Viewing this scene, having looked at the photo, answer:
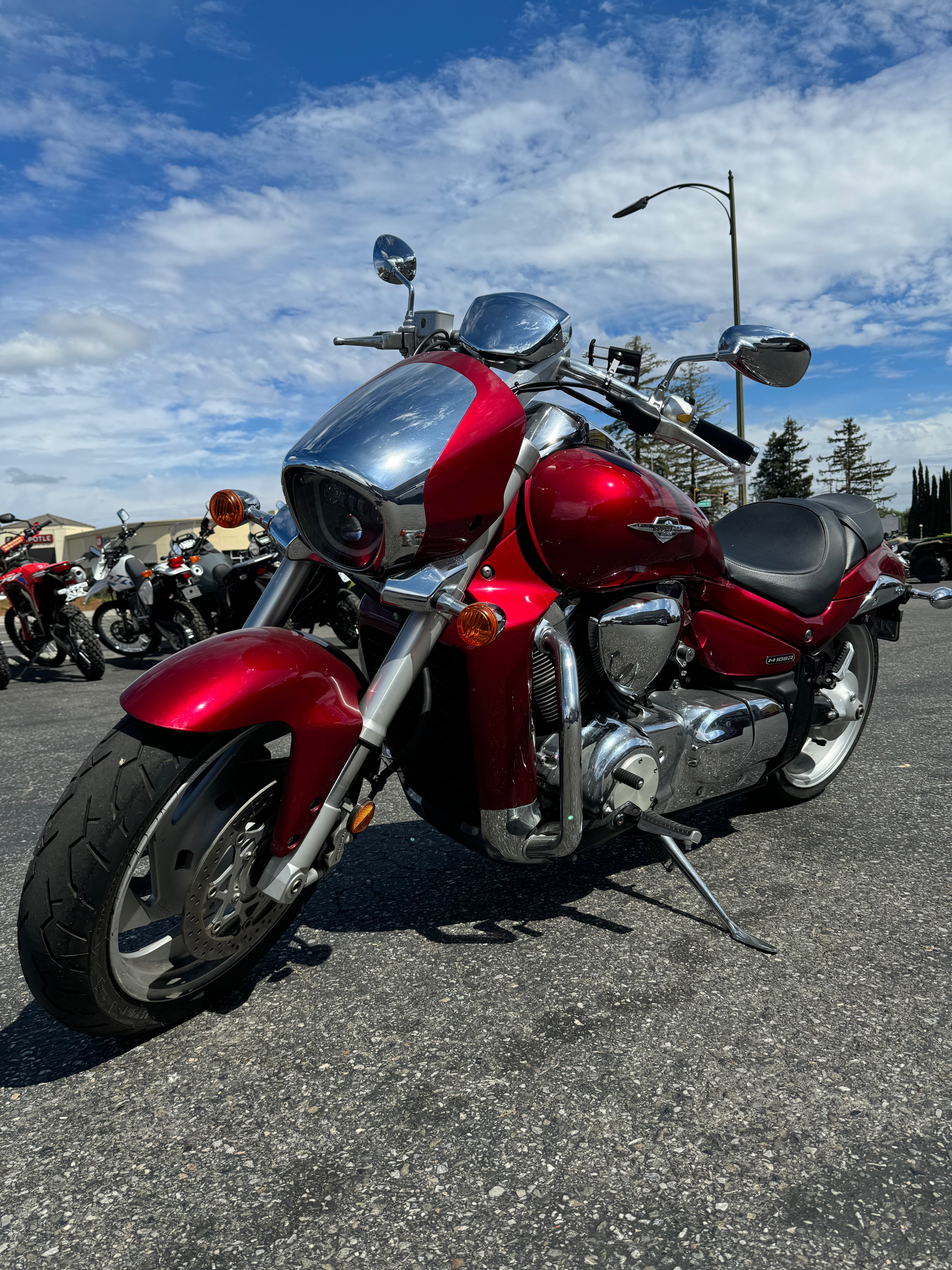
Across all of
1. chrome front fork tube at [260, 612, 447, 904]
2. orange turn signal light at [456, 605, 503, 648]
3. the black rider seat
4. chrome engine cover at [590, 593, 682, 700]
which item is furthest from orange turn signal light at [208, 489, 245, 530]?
the black rider seat

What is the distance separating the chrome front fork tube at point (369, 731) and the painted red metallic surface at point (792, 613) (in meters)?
1.13

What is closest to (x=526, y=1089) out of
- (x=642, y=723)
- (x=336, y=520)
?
(x=642, y=723)

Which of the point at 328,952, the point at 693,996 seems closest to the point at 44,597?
the point at 328,952

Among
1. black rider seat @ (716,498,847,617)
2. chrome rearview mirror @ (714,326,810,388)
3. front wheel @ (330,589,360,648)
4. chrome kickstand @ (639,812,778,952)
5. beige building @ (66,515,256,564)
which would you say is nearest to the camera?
chrome rearview mirror @ (714,326,810,388)

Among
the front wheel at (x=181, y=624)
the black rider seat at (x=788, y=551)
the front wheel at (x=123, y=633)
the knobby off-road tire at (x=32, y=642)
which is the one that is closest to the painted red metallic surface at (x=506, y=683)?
the black rider seat at (x=788, y=551)

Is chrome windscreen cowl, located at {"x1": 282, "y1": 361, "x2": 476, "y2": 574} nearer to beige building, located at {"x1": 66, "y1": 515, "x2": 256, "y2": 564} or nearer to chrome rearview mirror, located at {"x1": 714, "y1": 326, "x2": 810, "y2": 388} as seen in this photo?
chrome rearview mirror, located at {"x1": 714, "y1": 326, "x2": 810, "y2": 388}

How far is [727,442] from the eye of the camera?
8.19 ft

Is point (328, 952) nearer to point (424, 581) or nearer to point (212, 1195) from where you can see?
point (212, 1195)

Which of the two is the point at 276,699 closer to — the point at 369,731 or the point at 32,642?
the point at 369,731

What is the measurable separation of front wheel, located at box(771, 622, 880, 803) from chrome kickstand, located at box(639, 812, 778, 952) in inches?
43.3

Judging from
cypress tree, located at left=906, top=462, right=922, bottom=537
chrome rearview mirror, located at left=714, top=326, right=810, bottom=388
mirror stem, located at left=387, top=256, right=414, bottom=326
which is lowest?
cypress tree, located at left=906, top=462, right=922, bottom=537

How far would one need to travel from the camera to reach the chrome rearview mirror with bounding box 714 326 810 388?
228 centimetres

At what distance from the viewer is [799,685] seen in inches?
123

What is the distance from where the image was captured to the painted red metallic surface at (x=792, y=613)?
2941 millimetres
